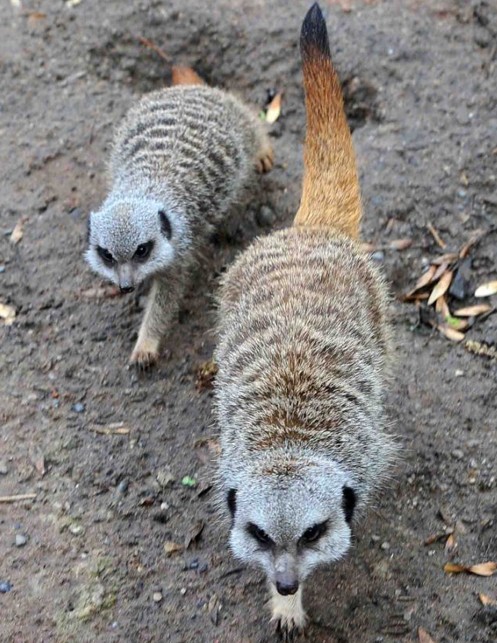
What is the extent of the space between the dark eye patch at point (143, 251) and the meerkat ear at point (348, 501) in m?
1.49

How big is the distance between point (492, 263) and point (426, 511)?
3.62 ft

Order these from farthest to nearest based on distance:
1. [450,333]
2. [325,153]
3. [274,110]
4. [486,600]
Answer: [274,110] → [450,333] → [325,153] → [486,600]

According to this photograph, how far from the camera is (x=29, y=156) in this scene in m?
4.08

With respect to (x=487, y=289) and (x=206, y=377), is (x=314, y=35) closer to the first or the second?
(x=487, y=289)

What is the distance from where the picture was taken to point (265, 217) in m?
3.87

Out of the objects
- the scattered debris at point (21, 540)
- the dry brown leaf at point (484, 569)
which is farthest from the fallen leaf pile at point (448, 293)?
the scattered debris at point (21, 540)

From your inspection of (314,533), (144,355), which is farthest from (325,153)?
(314,533)

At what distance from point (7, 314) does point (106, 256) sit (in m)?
0.51

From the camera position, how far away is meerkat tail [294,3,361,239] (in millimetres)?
2979

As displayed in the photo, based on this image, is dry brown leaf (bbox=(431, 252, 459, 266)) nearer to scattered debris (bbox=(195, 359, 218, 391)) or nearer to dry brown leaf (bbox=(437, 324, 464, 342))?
dry brown leaf (bbox=(437, 324, 464, 342))

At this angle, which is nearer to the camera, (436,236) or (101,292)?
(436,236)

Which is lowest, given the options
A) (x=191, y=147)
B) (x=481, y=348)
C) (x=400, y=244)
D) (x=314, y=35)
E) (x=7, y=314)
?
(x=481, y=348)

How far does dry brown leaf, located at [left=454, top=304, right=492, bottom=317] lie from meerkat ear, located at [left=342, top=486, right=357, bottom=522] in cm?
127

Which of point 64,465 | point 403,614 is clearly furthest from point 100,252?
point 403,614
